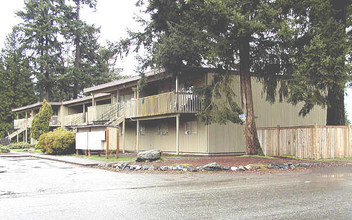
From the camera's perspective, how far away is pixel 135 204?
768 centimetres

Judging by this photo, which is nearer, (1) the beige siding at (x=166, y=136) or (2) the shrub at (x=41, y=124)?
(1) the beige siding at (x=166, y=136)

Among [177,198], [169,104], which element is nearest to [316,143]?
[169,104]

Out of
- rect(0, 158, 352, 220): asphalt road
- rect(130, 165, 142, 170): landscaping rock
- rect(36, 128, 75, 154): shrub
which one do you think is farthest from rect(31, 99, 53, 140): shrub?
rect(0, 158, 352, 220): asphalt road

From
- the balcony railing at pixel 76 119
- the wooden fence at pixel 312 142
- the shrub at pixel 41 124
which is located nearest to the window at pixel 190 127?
the wooden fence at pixel 312 142

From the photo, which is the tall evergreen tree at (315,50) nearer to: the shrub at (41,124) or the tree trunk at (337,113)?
the tree trunk at (337,113)

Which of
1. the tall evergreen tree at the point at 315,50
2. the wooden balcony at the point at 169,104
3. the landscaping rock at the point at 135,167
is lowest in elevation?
the landscaping rock at the point at 135,167

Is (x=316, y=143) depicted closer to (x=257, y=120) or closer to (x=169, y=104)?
(x=257, y=120)

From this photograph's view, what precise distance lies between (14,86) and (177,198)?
5544 cm

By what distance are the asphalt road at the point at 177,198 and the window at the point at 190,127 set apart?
11.1 m

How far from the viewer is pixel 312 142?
18.8 metres

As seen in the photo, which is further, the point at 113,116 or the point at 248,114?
the point at 113,116

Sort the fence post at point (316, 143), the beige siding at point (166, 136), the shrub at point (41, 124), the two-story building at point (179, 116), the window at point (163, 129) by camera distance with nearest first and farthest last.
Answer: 1. the fence post at point (316, 143)
2. the two-story building at point (179, 116)
3. the beige siding at point (166, 136)
4. the window at point (163, 129)
5. the shrub at point (41, 124)

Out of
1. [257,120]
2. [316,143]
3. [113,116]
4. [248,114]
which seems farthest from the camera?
[113,116]

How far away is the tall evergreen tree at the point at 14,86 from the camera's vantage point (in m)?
55.3
